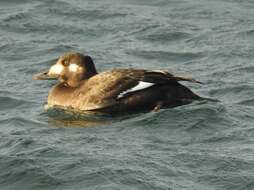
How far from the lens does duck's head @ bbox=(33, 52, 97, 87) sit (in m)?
15.5

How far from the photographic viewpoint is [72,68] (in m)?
15.6

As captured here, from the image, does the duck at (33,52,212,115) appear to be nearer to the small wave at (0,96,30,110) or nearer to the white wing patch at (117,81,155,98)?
the white wing patch at (117,81,155,98)

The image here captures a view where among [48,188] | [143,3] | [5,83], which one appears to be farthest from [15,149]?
[143,3]

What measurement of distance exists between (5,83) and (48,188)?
18.7ft

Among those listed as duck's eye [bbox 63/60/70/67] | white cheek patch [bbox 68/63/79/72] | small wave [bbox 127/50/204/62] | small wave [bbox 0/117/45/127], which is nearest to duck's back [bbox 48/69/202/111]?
small wave [bbox 0/117/45/127]

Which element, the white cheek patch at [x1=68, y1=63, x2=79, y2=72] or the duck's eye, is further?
the duck's eye

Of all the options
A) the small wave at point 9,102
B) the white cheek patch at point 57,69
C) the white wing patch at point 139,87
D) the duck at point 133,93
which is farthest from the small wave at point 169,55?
the white wing patch at point 139,87

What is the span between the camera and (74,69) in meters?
15.5

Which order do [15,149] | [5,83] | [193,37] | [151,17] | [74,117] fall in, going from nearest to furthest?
1. [15,149]
2. [74,117]
3. [5,83]
4. [193,37]
5. [151,17]

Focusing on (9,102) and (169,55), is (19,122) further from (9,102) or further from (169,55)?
(169,55)

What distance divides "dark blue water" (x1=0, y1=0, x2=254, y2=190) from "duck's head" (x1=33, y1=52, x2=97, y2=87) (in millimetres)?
488

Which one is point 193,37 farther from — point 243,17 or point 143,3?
point 143,3

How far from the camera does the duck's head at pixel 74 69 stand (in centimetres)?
1548

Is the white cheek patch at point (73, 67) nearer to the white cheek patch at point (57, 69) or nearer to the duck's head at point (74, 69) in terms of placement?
the duck's head at point (74, 69)
